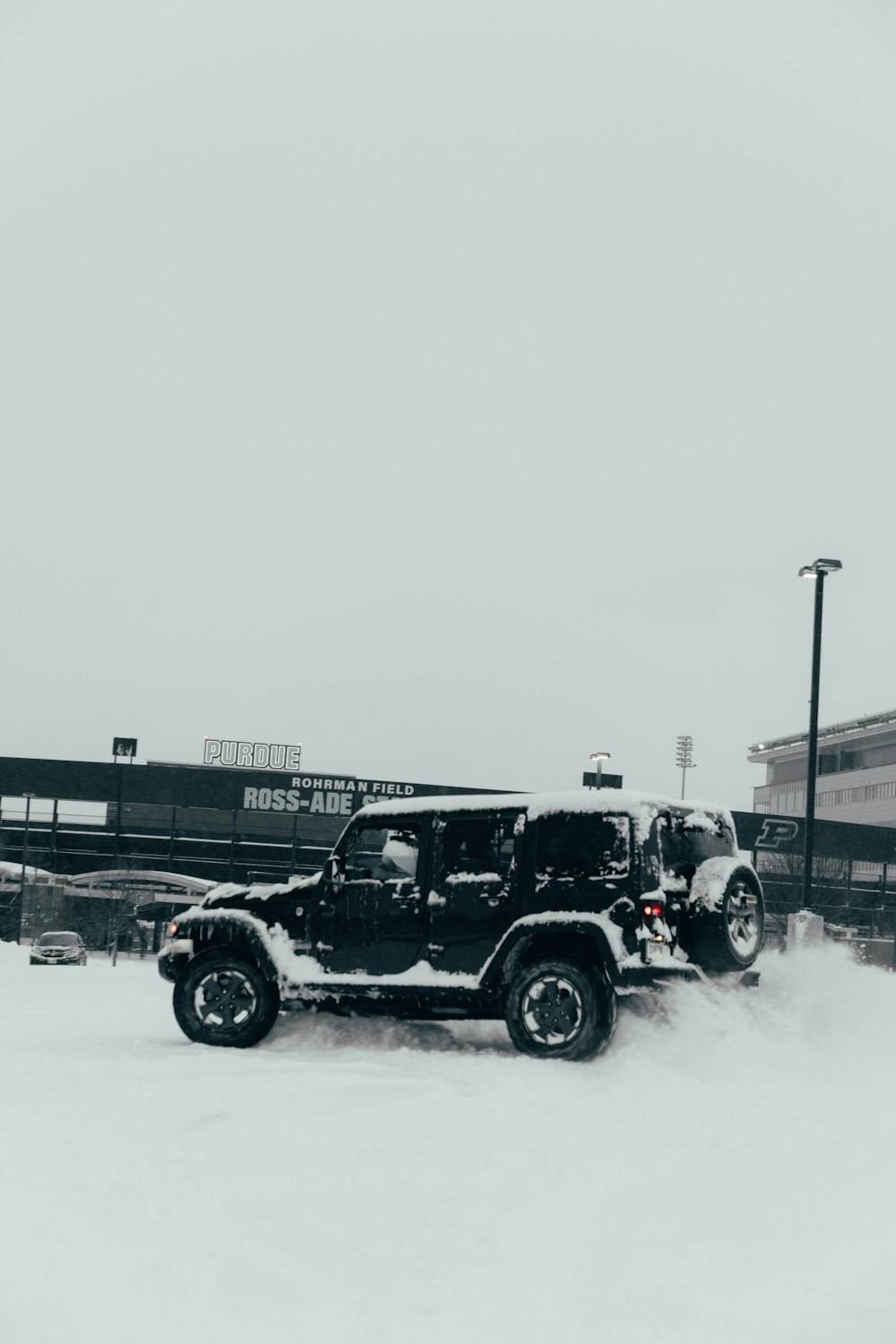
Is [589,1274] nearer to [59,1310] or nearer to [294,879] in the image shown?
[59,1310]

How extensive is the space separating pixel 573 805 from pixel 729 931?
139 centimetres

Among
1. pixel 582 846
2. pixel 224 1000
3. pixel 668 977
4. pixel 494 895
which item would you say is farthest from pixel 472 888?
pixel 224 1000

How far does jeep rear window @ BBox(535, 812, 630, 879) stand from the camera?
9172 mm

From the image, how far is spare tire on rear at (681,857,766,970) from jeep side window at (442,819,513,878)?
1.36 meters

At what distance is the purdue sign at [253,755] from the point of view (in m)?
80.4

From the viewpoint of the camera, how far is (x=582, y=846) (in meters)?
9.33

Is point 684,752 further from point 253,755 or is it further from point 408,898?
point 408,898

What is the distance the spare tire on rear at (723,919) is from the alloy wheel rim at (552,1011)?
93 centimetres

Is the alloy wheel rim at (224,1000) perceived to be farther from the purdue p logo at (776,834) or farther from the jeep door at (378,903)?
the purdue p logo at (776,834)

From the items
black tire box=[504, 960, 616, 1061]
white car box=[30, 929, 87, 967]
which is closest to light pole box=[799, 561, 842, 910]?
black tire box=[504, 960, 616, 1061]

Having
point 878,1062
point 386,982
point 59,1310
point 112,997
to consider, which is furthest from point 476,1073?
point 112,997

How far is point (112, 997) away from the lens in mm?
14969

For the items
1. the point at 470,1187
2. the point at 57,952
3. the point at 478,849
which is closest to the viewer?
the point at 470,1187

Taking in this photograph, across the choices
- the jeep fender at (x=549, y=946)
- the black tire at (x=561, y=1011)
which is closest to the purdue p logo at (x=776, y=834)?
the jeep fender at (x=549, y=946)
